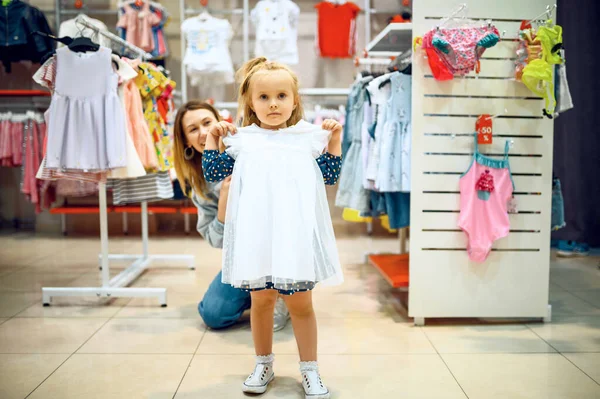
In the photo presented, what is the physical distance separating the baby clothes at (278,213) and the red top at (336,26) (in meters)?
4.04

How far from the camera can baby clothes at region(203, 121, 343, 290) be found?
5.79ft

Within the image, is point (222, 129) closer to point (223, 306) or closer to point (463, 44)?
point (223, 306)

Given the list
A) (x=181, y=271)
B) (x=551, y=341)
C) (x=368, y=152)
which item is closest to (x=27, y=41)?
(x=181, y=271)

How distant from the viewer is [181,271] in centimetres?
417

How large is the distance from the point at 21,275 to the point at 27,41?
2663mm

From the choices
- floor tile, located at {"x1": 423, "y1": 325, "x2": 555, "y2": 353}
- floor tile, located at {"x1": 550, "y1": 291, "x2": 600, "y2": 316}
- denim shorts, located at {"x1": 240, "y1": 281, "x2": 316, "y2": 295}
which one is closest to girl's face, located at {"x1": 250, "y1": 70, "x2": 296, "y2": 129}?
denim shorts, located at {"x1": 240, "y1": 281, "x2": 316, "y2": 295}

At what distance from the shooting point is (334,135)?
1924 millimetres

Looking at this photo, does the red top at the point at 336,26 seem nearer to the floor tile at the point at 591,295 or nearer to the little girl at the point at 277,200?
the floor tile at the point at 591,295

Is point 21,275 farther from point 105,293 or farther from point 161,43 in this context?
point 161,43

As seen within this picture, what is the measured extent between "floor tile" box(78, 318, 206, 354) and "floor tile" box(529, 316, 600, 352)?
177 cm

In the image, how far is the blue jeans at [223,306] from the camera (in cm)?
273

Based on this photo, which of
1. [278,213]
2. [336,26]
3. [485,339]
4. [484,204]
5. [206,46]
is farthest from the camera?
[336,26]

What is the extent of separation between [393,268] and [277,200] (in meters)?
1.78

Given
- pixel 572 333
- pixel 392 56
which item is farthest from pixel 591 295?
pixel 392 56
